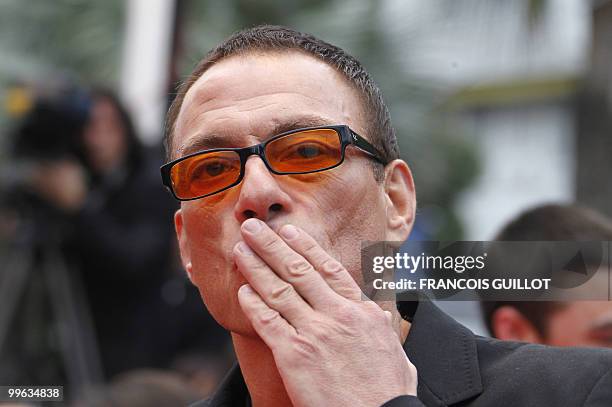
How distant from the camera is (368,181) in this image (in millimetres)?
2096

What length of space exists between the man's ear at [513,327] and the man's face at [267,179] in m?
0.60

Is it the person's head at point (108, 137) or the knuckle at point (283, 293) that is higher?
the knuckle at point (283, 293)

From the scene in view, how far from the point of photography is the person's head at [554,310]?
2.40 m

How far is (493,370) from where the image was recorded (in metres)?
1.93

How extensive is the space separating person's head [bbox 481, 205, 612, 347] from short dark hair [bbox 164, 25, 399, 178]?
17.2 inches

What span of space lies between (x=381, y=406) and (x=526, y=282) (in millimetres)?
493

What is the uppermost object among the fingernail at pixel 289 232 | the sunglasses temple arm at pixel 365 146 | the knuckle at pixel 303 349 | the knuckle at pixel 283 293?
the sunglasses temple arm at pixel 365 146

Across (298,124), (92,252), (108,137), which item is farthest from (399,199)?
(108,137)

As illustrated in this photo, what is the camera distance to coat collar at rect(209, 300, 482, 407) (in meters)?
1.91

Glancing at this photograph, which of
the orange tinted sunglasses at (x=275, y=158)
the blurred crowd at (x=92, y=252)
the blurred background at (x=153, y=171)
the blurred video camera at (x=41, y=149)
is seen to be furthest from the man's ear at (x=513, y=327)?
the blurred video camera at (x=41, y=149)

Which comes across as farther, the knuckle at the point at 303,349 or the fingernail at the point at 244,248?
the fingernail at the point at 244,248

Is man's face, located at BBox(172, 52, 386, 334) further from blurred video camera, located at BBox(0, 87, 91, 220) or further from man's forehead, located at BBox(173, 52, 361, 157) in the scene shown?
blurred video camera, located at BBox(0, 87, 91, 220)

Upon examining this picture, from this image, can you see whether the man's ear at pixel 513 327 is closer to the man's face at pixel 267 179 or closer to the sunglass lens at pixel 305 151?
the man's face at pixel 267 179

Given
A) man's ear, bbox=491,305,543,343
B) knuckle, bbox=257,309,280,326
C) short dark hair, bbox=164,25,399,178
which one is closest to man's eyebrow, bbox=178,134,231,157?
short dark hair, bbox=164,25,399,178
